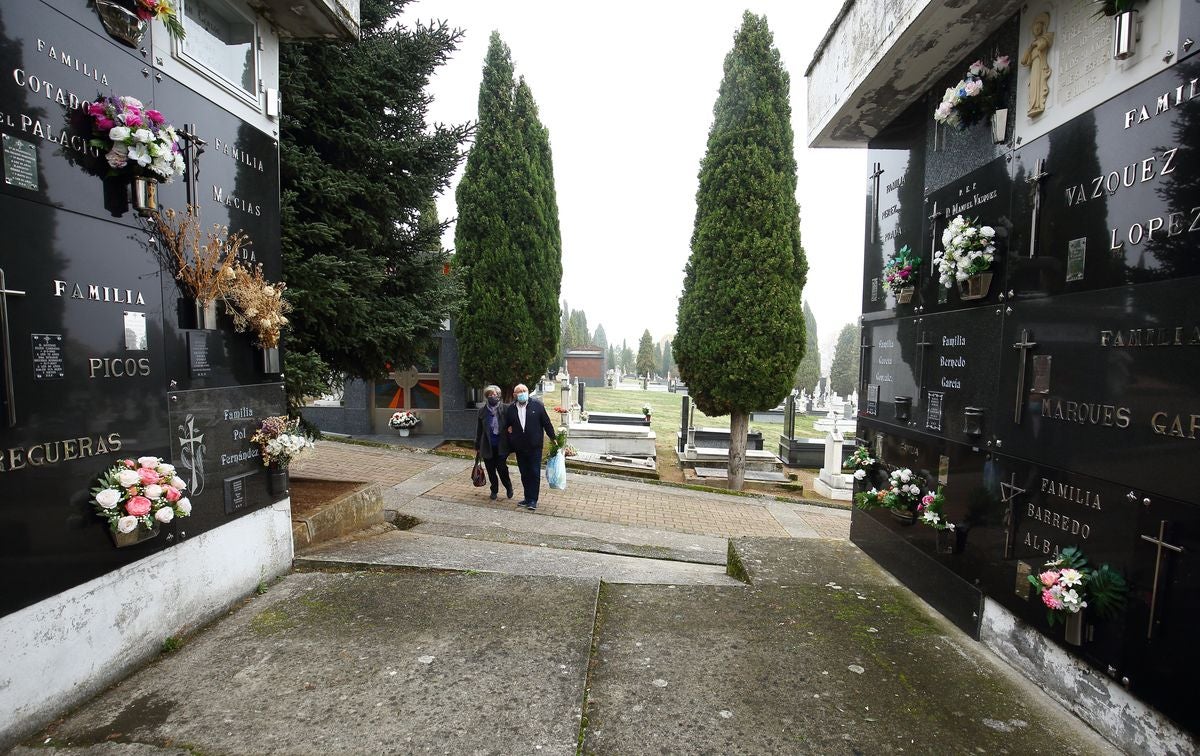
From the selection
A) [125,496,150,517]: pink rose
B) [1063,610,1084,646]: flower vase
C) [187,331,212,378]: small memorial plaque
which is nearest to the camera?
[1063,610,1084,646]: flower vase

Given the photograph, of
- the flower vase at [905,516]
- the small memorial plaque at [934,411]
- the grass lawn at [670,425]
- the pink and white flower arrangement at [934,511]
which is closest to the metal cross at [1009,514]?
the pink and white flower arrangement at [934,511]

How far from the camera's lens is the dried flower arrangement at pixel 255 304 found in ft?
12.1

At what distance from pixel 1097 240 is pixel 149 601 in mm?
5145

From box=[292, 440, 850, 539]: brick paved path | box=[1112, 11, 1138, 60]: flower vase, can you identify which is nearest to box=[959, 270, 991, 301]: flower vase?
box=[1112, 11, 1138, 60]: flower vase

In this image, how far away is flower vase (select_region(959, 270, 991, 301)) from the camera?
11.3 ft

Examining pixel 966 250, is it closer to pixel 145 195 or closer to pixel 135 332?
pixel 145 195

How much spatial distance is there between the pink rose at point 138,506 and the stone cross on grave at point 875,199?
19.2ft

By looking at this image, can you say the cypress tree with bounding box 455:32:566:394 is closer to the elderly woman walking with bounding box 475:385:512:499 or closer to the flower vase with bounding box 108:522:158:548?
the elderly woman walking with bounding box 475:385:512:499

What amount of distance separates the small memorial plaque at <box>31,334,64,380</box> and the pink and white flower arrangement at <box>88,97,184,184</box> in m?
0.93

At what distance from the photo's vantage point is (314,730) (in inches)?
91.6

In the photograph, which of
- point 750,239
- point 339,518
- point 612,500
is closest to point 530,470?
point 612,500

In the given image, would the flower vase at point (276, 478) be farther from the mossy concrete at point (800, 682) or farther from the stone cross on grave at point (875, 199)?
the stone cross on grave at point (875, 199)

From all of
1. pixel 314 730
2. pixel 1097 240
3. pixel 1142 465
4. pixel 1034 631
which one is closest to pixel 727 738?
pixel 314 730

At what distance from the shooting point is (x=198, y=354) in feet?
11.2
